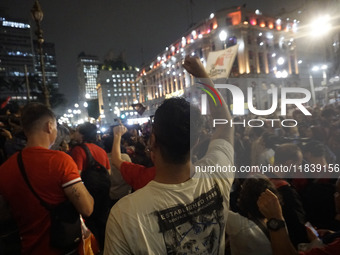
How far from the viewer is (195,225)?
56.0 inches

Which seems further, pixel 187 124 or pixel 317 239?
pixel 317 239

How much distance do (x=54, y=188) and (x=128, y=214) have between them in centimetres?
121

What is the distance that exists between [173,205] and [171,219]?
3.1 inches

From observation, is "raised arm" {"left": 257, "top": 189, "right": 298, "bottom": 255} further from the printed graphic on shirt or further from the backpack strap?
the backpack strap

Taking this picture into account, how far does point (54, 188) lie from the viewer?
2.13 metres

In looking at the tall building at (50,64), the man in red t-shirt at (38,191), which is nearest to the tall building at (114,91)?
the tall building at (50,64)

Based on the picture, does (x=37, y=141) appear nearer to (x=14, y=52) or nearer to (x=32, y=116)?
(x=32, y=116)

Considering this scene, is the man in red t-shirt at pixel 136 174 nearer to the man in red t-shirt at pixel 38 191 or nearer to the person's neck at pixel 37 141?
the man in red t-shirt at pixel 38 191

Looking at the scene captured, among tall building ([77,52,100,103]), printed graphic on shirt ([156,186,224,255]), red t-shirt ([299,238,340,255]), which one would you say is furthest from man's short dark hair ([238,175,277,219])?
tall building ([77,52,100,103])

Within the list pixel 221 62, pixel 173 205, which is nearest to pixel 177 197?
pixel 173 205

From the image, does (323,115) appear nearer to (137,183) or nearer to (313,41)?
(137,183)

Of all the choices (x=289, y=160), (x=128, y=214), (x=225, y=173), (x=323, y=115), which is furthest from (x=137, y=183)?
(x=323, y=115)

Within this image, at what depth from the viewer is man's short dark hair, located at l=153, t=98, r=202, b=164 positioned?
4.53ft

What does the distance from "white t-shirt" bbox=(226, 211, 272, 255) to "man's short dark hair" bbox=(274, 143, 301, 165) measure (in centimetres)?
166
